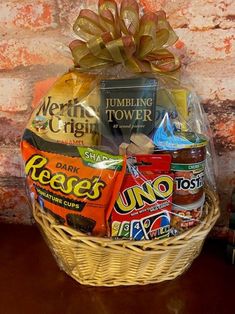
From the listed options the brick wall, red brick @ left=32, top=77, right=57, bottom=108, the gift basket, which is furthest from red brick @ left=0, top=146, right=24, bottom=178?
the gift basket

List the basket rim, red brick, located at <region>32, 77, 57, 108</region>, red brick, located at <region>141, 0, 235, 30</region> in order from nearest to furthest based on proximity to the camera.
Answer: the basket rim, red brick, located at <region>141, 0, 235, 30</region>, red brick, located at <region>32, 77, 57, 108</region>

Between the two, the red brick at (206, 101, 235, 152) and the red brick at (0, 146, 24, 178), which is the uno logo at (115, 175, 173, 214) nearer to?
the red brick at (206, 101, 235, 152)

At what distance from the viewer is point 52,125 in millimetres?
771

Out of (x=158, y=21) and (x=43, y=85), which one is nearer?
(x=158, y=21)

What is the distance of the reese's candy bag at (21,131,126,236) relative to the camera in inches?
26.6

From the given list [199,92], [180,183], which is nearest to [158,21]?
[199,92]

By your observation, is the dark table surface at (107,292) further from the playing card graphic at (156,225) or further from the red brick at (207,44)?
the red brick at (207,44)

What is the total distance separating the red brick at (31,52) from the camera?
0.93 meters

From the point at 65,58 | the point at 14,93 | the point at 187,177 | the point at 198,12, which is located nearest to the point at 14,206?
the point at 14,93

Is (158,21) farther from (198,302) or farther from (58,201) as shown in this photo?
(198,302)

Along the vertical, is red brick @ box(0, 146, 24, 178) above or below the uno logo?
below

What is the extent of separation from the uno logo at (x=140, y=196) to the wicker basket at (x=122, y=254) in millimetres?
57

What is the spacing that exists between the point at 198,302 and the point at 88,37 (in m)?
0.52

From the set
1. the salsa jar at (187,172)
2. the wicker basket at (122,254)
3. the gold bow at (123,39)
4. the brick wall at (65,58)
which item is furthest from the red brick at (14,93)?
the salsa jar at (187,172)
